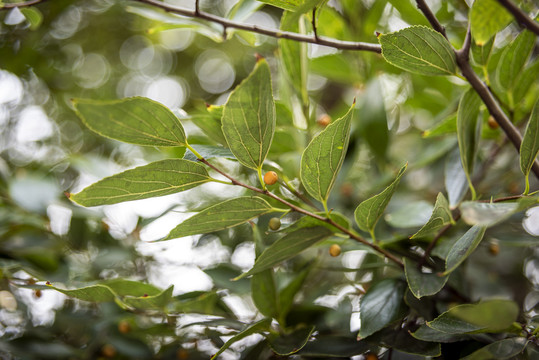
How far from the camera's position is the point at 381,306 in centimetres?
53

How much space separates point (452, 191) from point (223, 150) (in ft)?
1.14

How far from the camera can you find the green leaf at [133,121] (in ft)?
1.19

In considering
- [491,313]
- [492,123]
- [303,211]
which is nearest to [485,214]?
[491,313]

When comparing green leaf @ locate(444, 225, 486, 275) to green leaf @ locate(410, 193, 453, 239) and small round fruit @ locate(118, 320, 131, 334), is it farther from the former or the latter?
small round fruit @ locate(118, 320, 131, 334)

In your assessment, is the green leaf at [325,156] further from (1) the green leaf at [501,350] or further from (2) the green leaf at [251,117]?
(1) the green leaf at [501,350]

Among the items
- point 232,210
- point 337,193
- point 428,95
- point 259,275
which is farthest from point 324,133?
point 428,95

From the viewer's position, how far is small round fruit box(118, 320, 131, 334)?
74cm

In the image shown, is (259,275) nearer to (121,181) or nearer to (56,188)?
(121,181)

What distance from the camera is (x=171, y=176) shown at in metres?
0.44

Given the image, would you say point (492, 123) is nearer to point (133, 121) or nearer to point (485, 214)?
point (485, 214)

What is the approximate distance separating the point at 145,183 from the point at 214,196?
1.92 feet

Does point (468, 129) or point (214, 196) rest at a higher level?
point (468, 129)

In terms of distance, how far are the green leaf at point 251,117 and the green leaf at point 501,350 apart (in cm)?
30

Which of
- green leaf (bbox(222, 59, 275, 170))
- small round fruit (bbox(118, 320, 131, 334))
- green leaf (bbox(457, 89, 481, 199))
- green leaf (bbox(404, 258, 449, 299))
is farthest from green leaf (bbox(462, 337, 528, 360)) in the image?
small round fruit (bbox(118, 320, 131, 334))
